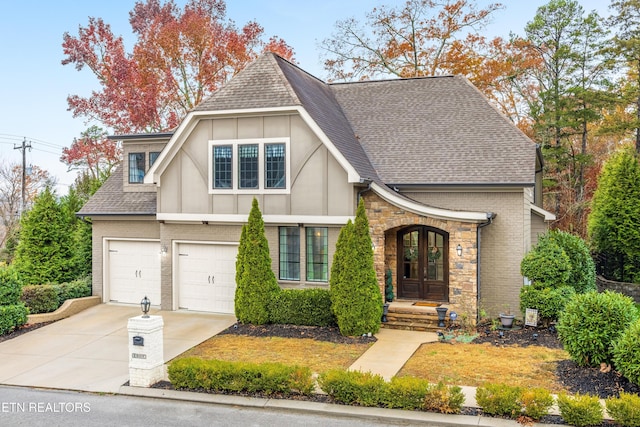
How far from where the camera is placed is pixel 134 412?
8641 mm

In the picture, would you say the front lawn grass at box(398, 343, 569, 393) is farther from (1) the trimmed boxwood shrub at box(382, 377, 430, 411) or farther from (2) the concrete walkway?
(1) the trimmed boxwood shrub at box(382, 377, 430, 411)

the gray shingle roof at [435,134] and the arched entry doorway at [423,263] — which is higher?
the gray shingle roof at [435,134]

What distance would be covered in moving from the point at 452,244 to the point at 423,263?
6.22ft

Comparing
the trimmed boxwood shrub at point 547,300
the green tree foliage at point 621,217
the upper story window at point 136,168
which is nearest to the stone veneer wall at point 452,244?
the trimmed boxwood shrub at point 547,300

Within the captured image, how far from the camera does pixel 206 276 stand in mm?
16078

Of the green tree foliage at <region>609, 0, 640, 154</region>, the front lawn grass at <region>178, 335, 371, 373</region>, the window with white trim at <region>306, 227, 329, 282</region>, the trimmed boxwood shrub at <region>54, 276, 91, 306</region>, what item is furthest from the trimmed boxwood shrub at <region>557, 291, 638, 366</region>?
the green tree foliage at <region>609, 0, 640, 154</region>

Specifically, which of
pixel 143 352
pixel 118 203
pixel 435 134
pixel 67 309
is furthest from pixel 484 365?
pixel 118 203

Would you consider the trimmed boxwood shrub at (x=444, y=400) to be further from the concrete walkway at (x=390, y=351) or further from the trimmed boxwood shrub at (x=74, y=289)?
the trimmed boxwood shrub at (x=74, y=289)

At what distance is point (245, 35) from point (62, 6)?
9094mm

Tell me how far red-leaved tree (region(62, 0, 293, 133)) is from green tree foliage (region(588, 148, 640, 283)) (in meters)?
17.6

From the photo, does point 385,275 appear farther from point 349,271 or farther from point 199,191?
point 199,191

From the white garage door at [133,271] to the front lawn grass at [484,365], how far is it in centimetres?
935

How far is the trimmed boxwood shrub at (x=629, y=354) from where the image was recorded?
335 inches

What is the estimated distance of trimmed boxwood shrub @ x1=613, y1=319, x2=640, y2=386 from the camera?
335 inches
